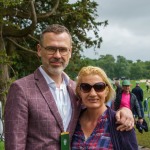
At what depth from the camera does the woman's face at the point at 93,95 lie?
2.70m

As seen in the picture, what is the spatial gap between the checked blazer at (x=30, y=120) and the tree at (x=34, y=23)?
924cm

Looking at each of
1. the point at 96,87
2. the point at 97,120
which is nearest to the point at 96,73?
the point at 96,87

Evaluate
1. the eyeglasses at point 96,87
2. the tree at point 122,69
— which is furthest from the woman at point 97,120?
the tree at point 122,69

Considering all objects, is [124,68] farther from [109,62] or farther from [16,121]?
[16,121]

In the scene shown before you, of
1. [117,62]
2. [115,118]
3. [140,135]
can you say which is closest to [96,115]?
[115,118]

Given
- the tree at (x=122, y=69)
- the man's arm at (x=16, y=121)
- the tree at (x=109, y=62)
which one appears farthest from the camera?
the tree at (x=122, y=69)

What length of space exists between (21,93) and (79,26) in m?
16.0

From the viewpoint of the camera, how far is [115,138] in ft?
8.26

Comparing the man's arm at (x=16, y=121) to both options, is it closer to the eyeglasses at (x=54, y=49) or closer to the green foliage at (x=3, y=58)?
the eyeglasses at (x=54, y=49)

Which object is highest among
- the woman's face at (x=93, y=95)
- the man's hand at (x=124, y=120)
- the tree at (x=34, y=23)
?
the tree at (x=34, y=23)

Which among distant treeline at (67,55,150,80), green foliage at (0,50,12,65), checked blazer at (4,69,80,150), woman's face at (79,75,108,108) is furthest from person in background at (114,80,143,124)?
distant treeline at (67,55,150,80)

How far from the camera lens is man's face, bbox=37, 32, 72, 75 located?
2.73m

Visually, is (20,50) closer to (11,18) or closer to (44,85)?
(11,18)

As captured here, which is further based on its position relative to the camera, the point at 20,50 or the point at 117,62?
the point at 117,62
